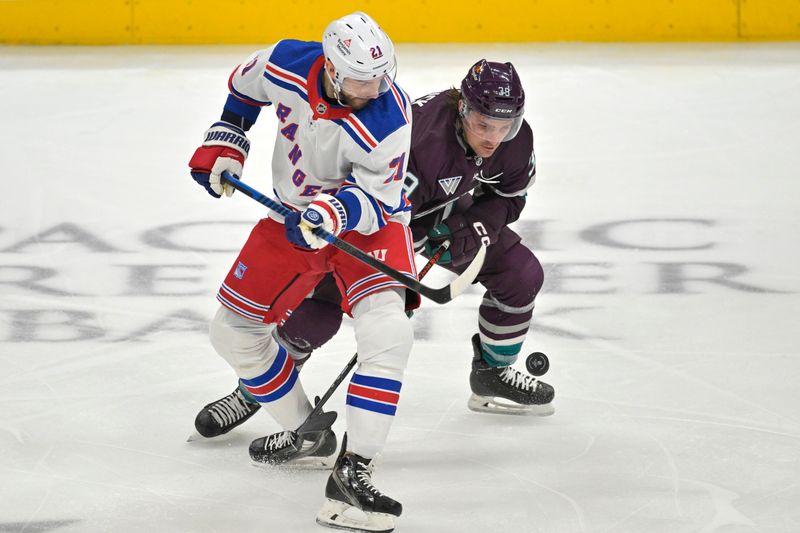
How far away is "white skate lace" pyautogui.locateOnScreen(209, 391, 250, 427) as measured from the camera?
3318 mm

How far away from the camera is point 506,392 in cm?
358

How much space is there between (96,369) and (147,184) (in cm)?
181

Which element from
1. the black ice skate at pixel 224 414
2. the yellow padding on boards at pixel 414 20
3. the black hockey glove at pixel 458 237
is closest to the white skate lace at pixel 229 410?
the black ice skate at pixel 224 414

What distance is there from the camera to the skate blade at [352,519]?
2.81 m

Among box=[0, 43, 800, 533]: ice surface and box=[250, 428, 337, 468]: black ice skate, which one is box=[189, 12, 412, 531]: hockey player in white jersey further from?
box=[0, 43, 800, 533]: ice surface

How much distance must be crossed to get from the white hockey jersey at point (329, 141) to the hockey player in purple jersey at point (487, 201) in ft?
0.90

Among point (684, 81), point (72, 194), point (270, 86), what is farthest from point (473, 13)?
point (270, 86)

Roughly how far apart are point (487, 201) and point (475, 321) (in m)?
0.76

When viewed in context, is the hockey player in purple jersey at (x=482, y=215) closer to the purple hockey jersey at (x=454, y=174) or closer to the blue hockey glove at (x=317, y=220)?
the purple hockey jersey at (x=454, y=174)

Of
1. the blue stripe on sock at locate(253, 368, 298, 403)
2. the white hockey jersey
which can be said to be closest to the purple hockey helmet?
the white hockey jersey

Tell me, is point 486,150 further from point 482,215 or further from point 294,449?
point 294,449

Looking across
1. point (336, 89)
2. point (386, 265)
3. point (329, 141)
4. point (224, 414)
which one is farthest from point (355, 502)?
point (336, 89)

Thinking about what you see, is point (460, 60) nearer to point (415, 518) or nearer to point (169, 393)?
point (169, 393)

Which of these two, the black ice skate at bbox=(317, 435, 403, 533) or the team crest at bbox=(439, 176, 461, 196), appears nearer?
the black ice skate at bbox=(317, 435, 403, 533)
